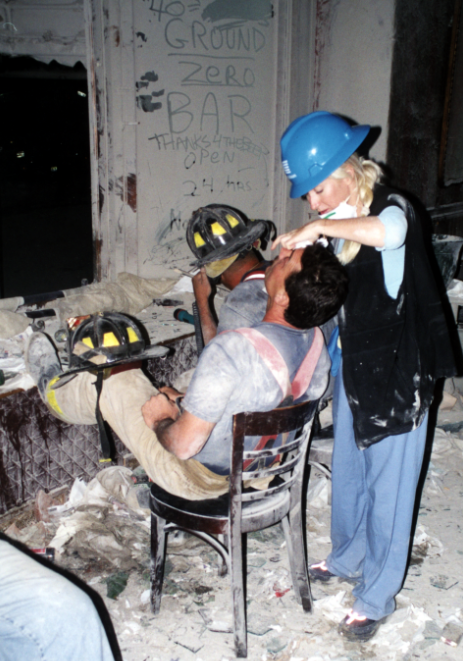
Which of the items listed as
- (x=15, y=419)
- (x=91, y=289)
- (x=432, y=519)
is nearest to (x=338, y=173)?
(x=15, y=419)

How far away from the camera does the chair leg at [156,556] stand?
92.9 inches

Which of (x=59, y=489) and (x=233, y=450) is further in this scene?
(x=59, y=489)

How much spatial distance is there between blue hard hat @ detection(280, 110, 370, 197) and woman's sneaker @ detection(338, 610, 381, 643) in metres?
1.82

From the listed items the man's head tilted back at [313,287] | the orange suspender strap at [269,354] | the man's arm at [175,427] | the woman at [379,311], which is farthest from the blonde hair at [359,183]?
the man's arm at [175,427]

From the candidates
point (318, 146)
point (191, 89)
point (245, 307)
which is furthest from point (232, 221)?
point (191, 89)

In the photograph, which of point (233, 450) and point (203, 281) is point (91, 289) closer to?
point (203, 281)

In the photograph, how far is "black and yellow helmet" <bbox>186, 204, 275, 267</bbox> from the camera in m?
3.00

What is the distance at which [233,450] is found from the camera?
1980 mm

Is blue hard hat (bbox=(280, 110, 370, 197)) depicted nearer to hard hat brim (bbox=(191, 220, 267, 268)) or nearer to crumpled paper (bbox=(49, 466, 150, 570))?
hard hat brim (bbox=(191, 220, 267, 268))

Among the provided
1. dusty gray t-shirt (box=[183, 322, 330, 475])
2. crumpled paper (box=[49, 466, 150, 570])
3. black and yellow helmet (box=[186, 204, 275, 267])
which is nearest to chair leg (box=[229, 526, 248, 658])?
dusty gray t-shirt (box=[183, 322, 330, 475])

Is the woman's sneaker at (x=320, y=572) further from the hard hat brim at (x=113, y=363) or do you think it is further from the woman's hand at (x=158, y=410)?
the hard hat brim at (x=113, y=363)

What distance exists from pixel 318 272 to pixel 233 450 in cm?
71

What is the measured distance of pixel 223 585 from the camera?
2656 mm

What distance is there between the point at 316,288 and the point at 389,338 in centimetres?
38
